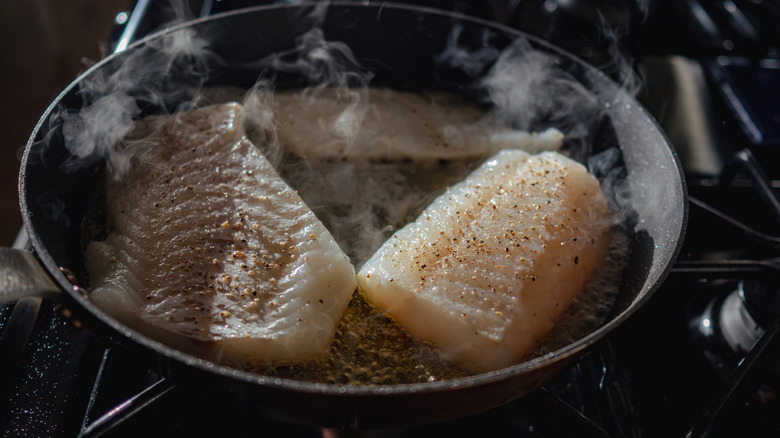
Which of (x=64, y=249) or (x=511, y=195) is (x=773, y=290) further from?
(x=64, y=249)

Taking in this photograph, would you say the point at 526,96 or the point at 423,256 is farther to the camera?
the point at 526,96

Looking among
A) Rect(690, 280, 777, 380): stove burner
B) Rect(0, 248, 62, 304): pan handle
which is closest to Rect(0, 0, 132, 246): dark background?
Rect(0, 248, 62, 304): pan handle

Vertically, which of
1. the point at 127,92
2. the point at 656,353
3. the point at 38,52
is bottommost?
the point at 656,353

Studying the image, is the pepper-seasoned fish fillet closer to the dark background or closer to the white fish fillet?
the white fish fillet

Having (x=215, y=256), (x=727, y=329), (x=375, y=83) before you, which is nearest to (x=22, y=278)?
(x=215, y=256)

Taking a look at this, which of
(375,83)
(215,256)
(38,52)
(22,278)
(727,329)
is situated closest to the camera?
(22,278)

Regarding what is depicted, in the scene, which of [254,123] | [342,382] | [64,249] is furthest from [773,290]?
[64,249]

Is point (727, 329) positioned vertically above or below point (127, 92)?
below

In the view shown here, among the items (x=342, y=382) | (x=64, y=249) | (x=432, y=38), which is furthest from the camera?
(x=432, y=38)

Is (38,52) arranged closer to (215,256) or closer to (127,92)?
(127,92)
